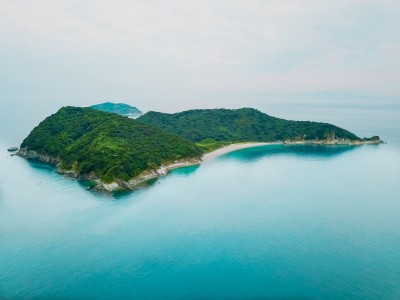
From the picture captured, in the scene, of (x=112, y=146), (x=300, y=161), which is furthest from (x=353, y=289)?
(x=300, y=161)

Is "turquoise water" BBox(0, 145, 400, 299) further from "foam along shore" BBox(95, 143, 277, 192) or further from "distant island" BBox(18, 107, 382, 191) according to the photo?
"distant island" BBox(18, 107, 382, 191)

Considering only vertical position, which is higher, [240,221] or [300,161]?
[300,161]

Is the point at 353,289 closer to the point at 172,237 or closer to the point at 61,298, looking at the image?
the point at 172,237

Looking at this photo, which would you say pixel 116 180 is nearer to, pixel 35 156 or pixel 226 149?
pixel 35 156

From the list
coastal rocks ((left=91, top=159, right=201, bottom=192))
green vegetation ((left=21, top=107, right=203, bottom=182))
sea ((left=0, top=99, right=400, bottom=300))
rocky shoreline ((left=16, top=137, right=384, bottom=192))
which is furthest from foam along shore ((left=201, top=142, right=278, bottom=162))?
sea ((left=0, top=99, right=400, bottom=300))

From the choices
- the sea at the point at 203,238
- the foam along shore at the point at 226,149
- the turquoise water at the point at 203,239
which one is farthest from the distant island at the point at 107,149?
A: the turquoise water at the point at 203,239

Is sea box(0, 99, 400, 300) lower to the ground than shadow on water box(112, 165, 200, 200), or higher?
lower
